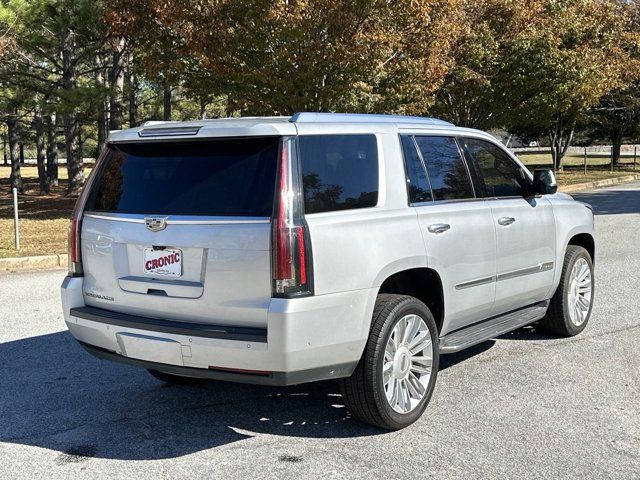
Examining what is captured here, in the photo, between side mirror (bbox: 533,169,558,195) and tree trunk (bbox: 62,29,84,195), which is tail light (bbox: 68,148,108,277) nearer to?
side mirror (bbox: 533,169,558,195)

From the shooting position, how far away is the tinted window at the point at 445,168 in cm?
488

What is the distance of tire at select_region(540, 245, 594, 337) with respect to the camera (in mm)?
6219

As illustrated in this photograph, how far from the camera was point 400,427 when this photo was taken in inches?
171

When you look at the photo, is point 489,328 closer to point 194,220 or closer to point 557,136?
point 194,220

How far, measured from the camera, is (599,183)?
28.7m

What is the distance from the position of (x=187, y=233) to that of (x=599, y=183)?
2759cm

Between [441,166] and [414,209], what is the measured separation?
0.62 metres

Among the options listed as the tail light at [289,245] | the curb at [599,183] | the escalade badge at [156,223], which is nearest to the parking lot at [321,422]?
the tail light at [289,245]

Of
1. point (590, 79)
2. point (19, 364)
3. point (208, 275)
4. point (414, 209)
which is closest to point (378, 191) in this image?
point (414, 209)

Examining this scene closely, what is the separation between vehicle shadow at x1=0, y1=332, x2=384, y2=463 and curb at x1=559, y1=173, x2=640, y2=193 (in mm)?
21001

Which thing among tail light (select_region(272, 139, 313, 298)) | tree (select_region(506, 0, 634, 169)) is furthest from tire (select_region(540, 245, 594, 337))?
tree (select_region(506, 0, 634, 169))

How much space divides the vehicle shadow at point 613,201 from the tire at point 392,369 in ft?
48.4

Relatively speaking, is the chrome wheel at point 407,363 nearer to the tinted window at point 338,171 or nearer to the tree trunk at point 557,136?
the tinted window at point 338,171

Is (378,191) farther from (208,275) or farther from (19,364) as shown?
(19,364)
